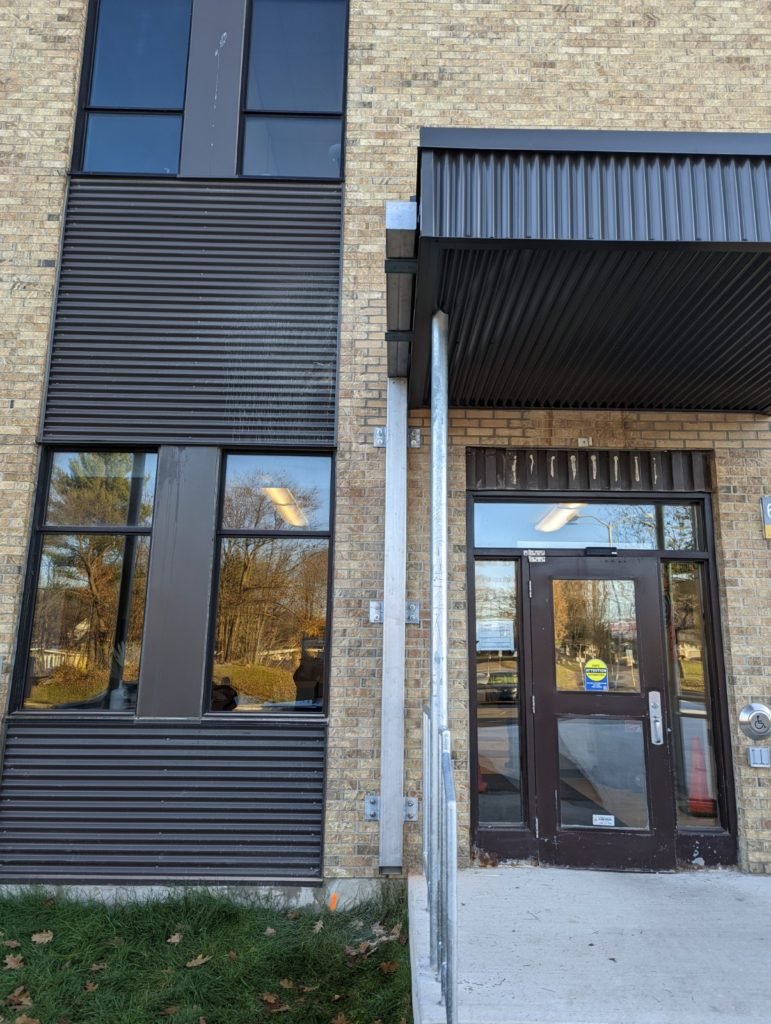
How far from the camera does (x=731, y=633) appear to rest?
4.91 m

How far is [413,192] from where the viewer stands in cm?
552

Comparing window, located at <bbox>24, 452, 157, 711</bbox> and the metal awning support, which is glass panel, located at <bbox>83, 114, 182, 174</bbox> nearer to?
window, located at <bbox>24, 452, 157, 711</bbox>

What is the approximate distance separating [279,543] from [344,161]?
318cm

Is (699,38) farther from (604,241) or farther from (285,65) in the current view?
(604,241)

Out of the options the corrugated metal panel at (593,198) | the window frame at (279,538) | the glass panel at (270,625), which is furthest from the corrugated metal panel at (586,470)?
the corrugated metal panel at (593,198)

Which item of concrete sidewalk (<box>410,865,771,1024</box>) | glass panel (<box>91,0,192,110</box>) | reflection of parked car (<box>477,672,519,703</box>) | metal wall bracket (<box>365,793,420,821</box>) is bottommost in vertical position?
concrete sidewalk (<box>410,865,771,1024</box>)

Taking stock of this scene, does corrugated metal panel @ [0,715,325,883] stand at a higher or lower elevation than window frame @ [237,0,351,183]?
lower

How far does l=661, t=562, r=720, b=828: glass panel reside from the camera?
4836 mm

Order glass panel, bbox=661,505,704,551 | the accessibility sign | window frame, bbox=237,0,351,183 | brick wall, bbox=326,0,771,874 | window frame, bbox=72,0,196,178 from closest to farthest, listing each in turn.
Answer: brick wall, bbox=326,0,771,874, the accessibility sign, glass panel, bbox=661,505,704,551, window frame, bbox=237,0,351,183, window frame, bbox=72,0,196,178

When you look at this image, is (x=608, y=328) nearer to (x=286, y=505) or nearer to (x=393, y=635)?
(x=393, y=635)

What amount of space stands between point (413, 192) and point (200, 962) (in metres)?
5.52

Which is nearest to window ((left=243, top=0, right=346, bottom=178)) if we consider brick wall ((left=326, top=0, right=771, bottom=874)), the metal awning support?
brick wall ((left=326, top=0, right=771, bottom=874))

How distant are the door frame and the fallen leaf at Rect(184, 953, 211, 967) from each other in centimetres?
183

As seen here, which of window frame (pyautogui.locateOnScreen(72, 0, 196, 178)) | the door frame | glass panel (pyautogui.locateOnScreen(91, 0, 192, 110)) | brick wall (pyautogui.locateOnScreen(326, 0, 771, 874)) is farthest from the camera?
glass panel (pyautogui.locateOnScreen(91, 0, 192, 110))
